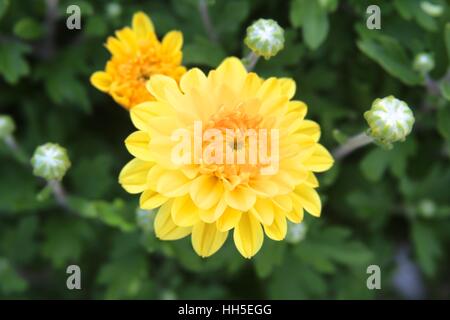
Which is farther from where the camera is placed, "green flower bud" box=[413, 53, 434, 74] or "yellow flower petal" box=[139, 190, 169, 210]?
"green flower bud" box=[413, 53, 434, 74]

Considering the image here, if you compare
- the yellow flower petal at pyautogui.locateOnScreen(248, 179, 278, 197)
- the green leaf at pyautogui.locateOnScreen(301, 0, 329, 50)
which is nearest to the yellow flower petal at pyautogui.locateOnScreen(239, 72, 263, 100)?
the yellow flower petal at pyautogui.locateOnScreen(248, 179, 278, 197)

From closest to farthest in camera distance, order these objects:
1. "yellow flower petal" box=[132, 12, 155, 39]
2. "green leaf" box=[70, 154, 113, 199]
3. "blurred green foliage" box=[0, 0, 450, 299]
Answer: "yellow flower petal" box=[132, 12, 155, 39] < "blurred green foliage" box=[0, 0, 450, 299] < "green leaf" box=[70, 154, 113, 199]

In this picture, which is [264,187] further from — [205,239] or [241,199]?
[205,239]

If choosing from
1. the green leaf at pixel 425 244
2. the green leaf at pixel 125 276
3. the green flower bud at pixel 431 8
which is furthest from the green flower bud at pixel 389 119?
the green leaf at pixel 125 276

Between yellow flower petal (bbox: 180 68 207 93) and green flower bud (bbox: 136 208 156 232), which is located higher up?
yellow flower petal (bbox: 180 68 207 93)

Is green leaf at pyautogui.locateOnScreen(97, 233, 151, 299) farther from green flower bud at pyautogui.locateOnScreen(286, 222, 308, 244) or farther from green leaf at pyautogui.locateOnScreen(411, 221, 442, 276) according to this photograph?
green leaf at pyautogui.locateOnScreen(411, 221, 442, 276)

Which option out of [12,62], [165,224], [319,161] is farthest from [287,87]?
[12,62]

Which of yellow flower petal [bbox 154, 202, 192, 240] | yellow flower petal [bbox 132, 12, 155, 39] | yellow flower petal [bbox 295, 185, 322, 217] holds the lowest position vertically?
yellow flower petal [bbox 154, 202, 192, 240]

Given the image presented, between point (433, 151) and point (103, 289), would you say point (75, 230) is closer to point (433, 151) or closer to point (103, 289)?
point (103, 289)
